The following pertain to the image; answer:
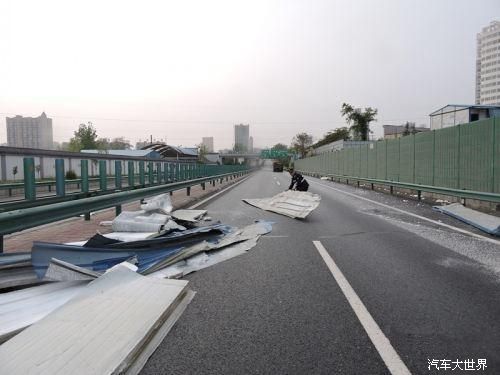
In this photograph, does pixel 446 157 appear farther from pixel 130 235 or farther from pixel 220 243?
pixel 130 235

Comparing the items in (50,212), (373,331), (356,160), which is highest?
(356,160)

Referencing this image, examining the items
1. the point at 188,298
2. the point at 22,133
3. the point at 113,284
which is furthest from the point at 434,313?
the point at 22,133

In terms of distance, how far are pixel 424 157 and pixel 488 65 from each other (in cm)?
12672

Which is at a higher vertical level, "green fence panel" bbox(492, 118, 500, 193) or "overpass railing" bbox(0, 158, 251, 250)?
"green fence panel" bbox(492, 118, 500, 193)

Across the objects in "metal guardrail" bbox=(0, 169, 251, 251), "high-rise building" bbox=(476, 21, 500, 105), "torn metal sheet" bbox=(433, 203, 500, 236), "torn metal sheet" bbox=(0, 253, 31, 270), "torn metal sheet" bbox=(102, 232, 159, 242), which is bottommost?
"torn metal sheet" bbox=(433, 203, 500, 236)

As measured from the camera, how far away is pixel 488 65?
4769 inches

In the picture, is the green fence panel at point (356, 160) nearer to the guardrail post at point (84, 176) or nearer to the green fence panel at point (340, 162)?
the green fence panel at point (340, 162)

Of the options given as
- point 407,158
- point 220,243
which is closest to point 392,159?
point 407,158

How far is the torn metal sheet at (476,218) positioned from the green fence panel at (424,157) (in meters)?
5.39

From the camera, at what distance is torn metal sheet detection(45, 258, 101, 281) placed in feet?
14.7

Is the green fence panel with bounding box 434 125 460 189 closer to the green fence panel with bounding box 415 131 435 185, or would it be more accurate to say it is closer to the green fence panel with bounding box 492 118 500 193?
the green fence panel with bounding box 415 131 435 185

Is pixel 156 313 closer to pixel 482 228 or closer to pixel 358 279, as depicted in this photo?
pixel 358 279

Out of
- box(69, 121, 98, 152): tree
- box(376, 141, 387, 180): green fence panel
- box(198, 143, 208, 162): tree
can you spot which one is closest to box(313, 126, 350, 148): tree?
box(198, 143, 208, 162): tree

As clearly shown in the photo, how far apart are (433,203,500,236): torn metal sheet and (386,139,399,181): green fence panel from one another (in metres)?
9.92
